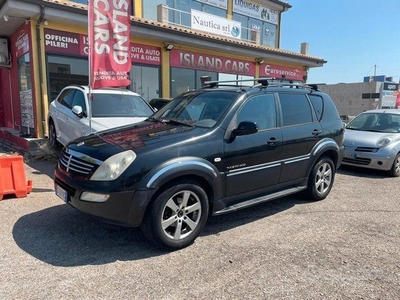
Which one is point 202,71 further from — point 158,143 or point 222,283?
point 222,283

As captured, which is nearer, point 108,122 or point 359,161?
point 108,122

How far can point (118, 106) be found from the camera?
702 cm

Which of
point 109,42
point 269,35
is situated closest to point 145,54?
point 109,42

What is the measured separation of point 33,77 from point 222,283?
27.5 feet

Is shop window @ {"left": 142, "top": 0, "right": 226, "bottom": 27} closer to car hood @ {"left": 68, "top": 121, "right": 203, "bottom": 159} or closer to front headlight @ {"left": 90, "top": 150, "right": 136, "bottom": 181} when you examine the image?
car hood @ {"left": 68, "top": 121, "right": 203, "bottom": 159}

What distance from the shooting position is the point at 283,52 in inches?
583

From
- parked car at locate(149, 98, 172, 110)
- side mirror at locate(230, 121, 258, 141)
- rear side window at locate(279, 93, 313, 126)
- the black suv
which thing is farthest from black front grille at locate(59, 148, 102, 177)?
parked car at locate(149, 98, 172, 110)

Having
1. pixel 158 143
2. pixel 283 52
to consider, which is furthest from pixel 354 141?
pixel 283 52

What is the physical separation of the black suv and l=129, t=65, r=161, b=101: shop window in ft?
21.6

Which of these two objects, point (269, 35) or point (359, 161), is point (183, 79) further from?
point (269, 35)

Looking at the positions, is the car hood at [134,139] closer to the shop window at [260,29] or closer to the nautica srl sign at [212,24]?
the nautica srl sign at [212,24]

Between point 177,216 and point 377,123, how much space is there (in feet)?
22.9

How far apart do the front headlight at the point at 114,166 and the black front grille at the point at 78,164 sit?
8cm

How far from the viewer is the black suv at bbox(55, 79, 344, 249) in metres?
3.22
